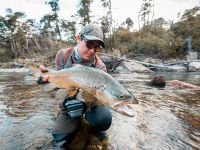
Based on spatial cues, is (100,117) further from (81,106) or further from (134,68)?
(134,68)

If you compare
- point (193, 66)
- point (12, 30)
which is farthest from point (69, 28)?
point (193, 66)

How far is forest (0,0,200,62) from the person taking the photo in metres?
37.5

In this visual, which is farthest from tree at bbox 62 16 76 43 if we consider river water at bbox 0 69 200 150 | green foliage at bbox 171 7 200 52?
river water at bbox 0 69 200 150

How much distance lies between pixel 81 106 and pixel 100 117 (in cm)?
36

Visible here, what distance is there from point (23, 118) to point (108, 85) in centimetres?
237

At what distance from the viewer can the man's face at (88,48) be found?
117 inches

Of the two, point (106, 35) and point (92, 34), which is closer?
point (92, 34)

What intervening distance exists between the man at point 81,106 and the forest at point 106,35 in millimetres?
28267

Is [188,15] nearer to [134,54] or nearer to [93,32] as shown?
[134,54]

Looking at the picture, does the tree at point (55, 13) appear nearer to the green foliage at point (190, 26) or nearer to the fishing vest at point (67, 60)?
the green foliage at point (190, 26)

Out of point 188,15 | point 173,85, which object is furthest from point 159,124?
point 188,15

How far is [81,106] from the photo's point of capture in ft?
9.53

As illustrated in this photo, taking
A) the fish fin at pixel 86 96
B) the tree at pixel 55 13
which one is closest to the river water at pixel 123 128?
the fish fin at pixel 86 96

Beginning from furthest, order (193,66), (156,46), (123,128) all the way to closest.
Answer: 1. (156,46)
2. (193,66)
3. (123,128)
